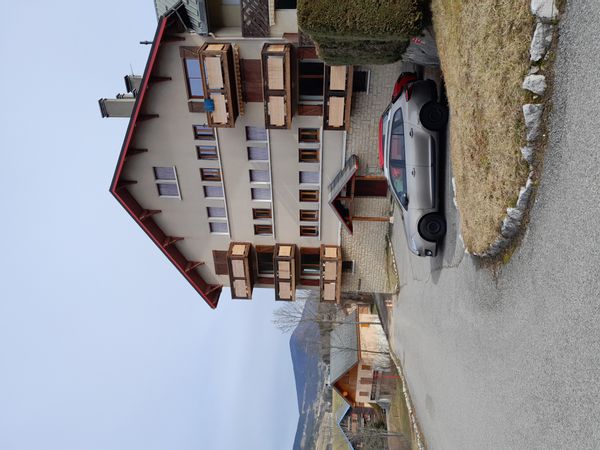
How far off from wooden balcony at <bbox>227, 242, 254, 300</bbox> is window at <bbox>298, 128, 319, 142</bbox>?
20.6 feet

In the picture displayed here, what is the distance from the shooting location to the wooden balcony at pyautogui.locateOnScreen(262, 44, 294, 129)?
48.2 feet

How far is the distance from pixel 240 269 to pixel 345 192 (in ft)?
21.8

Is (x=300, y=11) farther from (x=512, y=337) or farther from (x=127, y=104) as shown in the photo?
(x=127, y=104)

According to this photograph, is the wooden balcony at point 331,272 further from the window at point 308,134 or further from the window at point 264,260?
the window at point 308,134

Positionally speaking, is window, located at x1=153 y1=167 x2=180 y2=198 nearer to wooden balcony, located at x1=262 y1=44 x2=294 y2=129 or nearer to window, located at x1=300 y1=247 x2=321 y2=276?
wooden balcony, located at x1=262 y1=44 x2=294 y2=129

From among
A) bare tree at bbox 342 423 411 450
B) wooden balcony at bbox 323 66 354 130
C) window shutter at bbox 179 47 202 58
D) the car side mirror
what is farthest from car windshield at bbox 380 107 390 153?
bare tree at bbox 342 423 411 450

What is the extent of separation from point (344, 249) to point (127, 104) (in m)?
13.0

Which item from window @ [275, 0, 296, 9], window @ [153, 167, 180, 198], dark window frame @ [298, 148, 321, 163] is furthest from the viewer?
window @ [153, 167, 180, 198]

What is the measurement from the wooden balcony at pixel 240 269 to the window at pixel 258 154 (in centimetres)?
465

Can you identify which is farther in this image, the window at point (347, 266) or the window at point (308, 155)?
the window at point (347, 266)

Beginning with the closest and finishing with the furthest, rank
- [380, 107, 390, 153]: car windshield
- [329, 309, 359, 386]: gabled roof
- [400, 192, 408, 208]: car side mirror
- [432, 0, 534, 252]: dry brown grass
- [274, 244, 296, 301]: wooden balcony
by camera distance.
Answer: [432, 0, 534, 252]: dry brown grass, [400, 192, 408, 208]: car side mirror, [380, 107, 390, 153]: car windshield, [274, 244, 296, 301]: wooden balcony, [329, 309, 359, 386]: gabled roof

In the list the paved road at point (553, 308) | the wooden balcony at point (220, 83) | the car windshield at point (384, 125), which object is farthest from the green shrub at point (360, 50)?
the paved road at point (553, 308)

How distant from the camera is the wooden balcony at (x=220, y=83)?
578 inches

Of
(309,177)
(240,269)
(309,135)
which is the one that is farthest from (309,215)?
(240,269)
